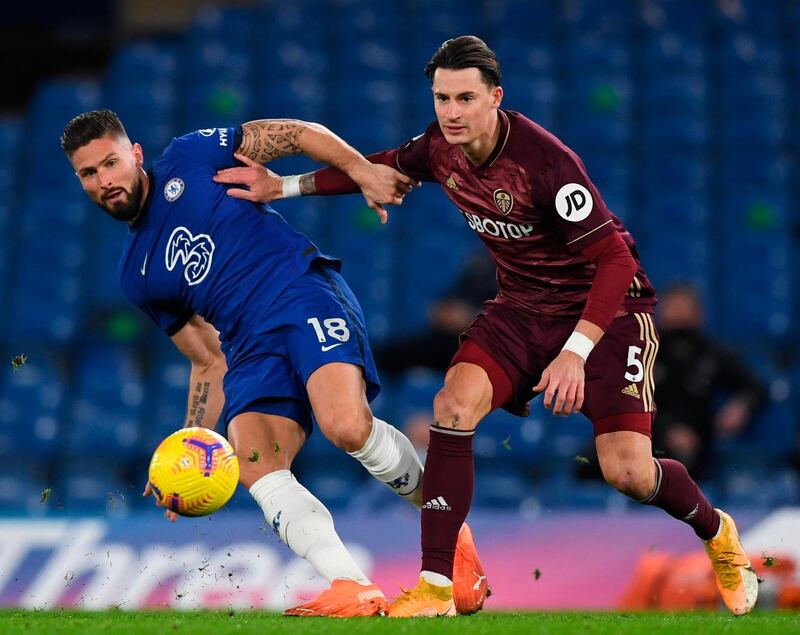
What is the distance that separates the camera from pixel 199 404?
567cm

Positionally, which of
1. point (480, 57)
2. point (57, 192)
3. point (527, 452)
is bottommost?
point (527, 452)

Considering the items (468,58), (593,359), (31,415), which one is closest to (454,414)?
(593,359)

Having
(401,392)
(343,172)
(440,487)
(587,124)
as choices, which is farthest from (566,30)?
(440,487)

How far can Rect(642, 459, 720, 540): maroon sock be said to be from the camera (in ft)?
17.2

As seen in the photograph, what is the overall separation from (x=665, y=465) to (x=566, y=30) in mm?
8343

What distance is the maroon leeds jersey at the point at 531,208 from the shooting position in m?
4.82

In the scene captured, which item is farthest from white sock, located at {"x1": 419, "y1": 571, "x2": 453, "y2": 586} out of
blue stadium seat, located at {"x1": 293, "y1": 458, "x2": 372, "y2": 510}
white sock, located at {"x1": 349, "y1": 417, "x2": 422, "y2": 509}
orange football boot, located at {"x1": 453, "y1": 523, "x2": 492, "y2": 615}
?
blue stadium seat, located at {"x1": 293, "y1": 458, "x2": 372, "y2": 510}

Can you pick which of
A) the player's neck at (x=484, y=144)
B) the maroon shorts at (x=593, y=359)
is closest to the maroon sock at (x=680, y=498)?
the maroon shorts at (x=593, y=359)

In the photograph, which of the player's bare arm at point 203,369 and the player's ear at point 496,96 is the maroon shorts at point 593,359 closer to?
the player's ear at point 496,96

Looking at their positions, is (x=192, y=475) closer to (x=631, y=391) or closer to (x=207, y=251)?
(x=207, y=251)

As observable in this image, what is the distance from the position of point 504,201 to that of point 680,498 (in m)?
1.47

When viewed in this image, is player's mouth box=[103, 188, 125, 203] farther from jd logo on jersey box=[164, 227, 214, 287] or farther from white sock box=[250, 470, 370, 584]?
white sock box=[250, 470, 370, 584]

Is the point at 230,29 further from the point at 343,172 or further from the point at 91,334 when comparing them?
the point at 343,172

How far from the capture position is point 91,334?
10.9m
